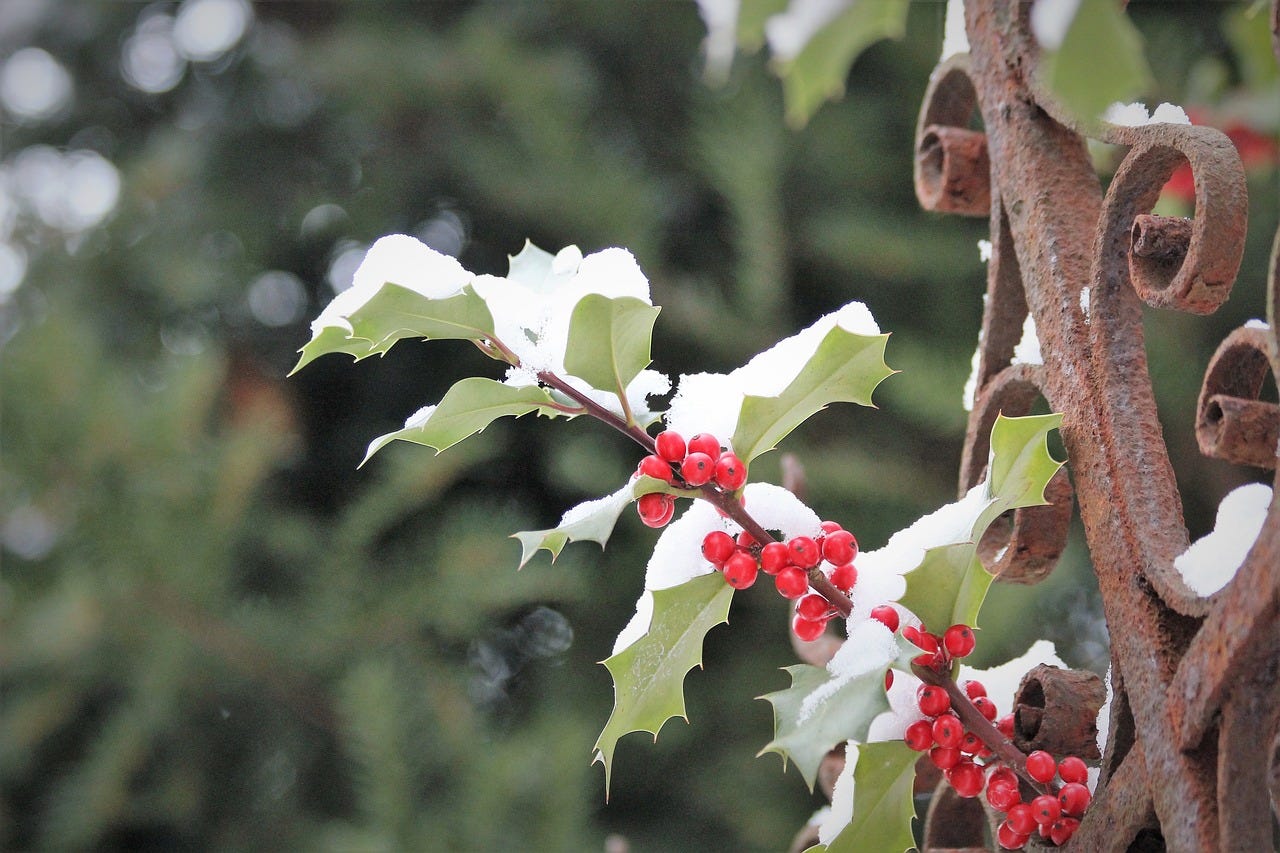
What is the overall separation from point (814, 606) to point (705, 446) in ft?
0.19

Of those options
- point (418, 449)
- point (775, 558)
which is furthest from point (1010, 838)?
point (418, 449)

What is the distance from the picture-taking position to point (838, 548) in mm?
316

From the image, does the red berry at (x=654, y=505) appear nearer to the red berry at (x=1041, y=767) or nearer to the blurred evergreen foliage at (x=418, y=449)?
the red berry at (x=1041, y=767)

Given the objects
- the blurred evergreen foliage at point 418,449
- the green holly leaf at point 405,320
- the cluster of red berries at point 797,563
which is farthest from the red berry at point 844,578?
the blurred evergreen foliage at point 418,449

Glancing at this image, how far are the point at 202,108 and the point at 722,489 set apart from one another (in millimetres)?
1371

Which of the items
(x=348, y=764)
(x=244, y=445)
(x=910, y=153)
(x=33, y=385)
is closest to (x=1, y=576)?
(x=33, y=385)

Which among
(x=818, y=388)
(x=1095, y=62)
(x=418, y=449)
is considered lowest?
(x=418, y=449)

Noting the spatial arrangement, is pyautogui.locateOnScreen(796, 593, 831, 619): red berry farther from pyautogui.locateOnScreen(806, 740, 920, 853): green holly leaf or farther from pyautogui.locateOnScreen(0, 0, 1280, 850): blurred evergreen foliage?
pyautogui.locateOnScreen(0, 0, 1280, 850): blurred evergreen foliage

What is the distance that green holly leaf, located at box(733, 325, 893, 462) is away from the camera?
0.31m

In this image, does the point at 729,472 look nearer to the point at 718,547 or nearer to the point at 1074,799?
the point at 718,547

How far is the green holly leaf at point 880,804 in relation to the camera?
31 centimetres

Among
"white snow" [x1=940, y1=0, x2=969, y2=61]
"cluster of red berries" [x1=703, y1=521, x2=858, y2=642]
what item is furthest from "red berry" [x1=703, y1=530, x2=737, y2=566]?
"white snow" [x1=940, y1=0, x2=969, y2=61]

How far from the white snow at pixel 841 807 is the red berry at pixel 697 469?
0.32 ft

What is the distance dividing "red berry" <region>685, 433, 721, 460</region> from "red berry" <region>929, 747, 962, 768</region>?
107mm
